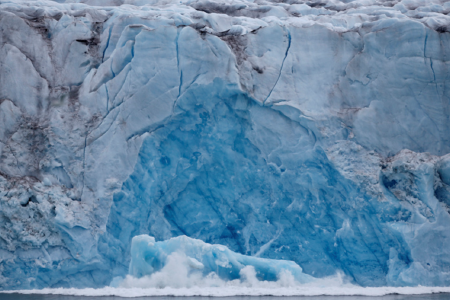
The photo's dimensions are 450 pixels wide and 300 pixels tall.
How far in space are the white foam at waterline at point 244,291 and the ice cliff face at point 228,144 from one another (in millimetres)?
364

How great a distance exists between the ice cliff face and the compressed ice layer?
31.8 inches

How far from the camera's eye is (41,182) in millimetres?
7809

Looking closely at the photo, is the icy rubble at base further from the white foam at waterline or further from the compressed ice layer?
the white foam at waterline

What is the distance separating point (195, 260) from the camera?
6988 mm

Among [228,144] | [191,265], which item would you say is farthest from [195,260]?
[228,144]

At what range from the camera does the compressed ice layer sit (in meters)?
7.07

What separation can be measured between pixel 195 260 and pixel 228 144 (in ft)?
6.86

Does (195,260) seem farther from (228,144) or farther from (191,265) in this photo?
(228,144)

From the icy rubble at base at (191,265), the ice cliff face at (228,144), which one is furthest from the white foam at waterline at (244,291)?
the ice cliff face at (228,144)

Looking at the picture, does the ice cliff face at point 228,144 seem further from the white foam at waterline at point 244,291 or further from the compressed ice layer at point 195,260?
the compressed ice layer at point 195,260

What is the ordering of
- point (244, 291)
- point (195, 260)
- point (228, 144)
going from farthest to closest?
point (228, 144), point (195, 260), point (244, 291)

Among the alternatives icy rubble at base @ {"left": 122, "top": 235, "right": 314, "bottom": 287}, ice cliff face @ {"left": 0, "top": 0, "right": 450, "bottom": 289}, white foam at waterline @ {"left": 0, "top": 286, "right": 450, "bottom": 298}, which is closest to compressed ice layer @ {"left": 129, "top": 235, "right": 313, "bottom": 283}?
icy rubble at base @ {"left": 122, "top": 235, "right": 314, "bottom": 287}

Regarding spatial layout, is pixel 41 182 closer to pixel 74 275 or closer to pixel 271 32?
pixel 74 275

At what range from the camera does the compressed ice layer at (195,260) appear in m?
7.07
